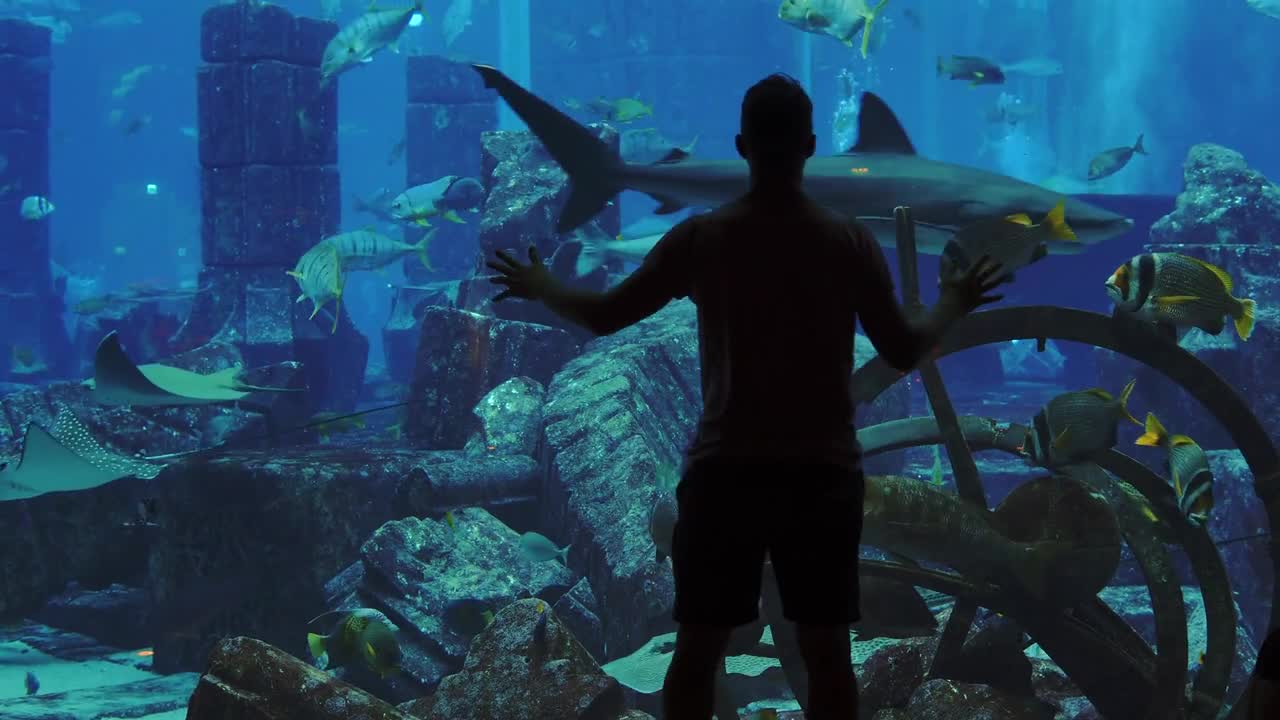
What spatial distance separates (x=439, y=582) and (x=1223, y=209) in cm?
906

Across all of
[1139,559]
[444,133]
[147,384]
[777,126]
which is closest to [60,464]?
[147,384]

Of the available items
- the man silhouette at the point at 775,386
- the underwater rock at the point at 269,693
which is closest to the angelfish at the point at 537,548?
the underwater rock at the point at 269,693

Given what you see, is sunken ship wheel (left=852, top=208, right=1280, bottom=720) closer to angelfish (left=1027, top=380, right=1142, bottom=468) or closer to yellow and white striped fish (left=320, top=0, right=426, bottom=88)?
angelfish (left=1027, top=380, right=1142, bottom=468)

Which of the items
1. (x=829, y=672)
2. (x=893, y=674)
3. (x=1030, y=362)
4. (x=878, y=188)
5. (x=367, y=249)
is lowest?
(x=1030, y=362)

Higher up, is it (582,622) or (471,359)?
(471,359)

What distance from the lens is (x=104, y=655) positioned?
623 centimetres

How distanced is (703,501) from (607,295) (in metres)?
0.44

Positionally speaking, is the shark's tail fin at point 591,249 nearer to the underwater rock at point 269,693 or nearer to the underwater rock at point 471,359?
the underwater rock at point 471,359

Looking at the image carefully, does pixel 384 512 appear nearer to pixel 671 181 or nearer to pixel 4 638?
pixel 4 638

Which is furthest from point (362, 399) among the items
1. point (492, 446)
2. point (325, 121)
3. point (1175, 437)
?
point (1175, 437)

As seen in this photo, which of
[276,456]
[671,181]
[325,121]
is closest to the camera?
[671,181]

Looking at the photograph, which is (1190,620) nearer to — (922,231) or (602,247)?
(922,231)

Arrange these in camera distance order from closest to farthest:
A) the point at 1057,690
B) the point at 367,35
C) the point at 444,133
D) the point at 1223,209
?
the point at 1057,690 < the point at 1223,209 < the point at 367,35 < the point at 444,133

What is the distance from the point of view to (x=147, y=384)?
5625 millimetres
